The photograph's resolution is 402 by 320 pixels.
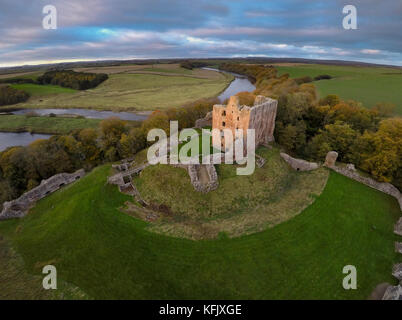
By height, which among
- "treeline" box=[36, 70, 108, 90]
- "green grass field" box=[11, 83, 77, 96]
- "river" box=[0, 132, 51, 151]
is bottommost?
"river" box=[0, 132, 51, 151]

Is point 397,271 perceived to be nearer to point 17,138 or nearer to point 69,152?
point 69,152

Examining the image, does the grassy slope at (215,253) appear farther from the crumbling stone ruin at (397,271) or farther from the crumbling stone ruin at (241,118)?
the crumbling stone ruin at (241,118)

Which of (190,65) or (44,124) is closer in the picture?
(44,124)

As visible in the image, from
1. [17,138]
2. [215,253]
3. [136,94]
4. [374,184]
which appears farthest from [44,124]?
[374,184]

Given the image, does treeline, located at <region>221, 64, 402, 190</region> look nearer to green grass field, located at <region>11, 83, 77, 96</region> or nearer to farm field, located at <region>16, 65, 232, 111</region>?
farm field, located at <region>16, 65, 232, 111</region>

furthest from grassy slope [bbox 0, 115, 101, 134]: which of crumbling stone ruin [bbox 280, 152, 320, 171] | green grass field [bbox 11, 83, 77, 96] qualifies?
crumbling stone ruin [bbox 280, 152, 320, 171]
